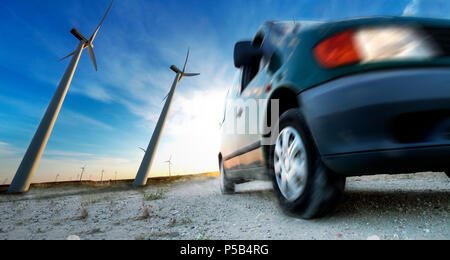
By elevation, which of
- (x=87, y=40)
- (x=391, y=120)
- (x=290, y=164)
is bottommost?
(x=290, y=164)

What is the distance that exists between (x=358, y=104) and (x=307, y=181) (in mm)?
611

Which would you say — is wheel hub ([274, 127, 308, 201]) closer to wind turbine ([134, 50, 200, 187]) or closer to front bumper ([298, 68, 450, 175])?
front bumper ([298, 68, 450, 175])

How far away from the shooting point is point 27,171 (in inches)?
392

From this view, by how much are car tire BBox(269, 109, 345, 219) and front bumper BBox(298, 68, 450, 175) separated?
198 millimetres

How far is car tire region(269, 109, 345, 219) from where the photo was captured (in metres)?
1.61

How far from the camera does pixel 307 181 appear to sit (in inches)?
65.0

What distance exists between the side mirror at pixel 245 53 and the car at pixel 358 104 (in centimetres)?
95

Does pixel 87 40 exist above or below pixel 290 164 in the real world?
above

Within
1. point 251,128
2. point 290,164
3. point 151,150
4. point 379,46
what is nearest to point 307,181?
point 290,164

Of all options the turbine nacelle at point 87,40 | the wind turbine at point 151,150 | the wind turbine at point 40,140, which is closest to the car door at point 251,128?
the wind turbine at point 151,150

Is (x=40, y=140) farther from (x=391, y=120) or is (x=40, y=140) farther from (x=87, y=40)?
(x=391, y=120)

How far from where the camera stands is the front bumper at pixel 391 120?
123 cm

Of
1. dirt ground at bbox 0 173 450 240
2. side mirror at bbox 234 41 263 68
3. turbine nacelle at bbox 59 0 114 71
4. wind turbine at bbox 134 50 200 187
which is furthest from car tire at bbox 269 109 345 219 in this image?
turbine nacelle at bbox 59 0 114 71
